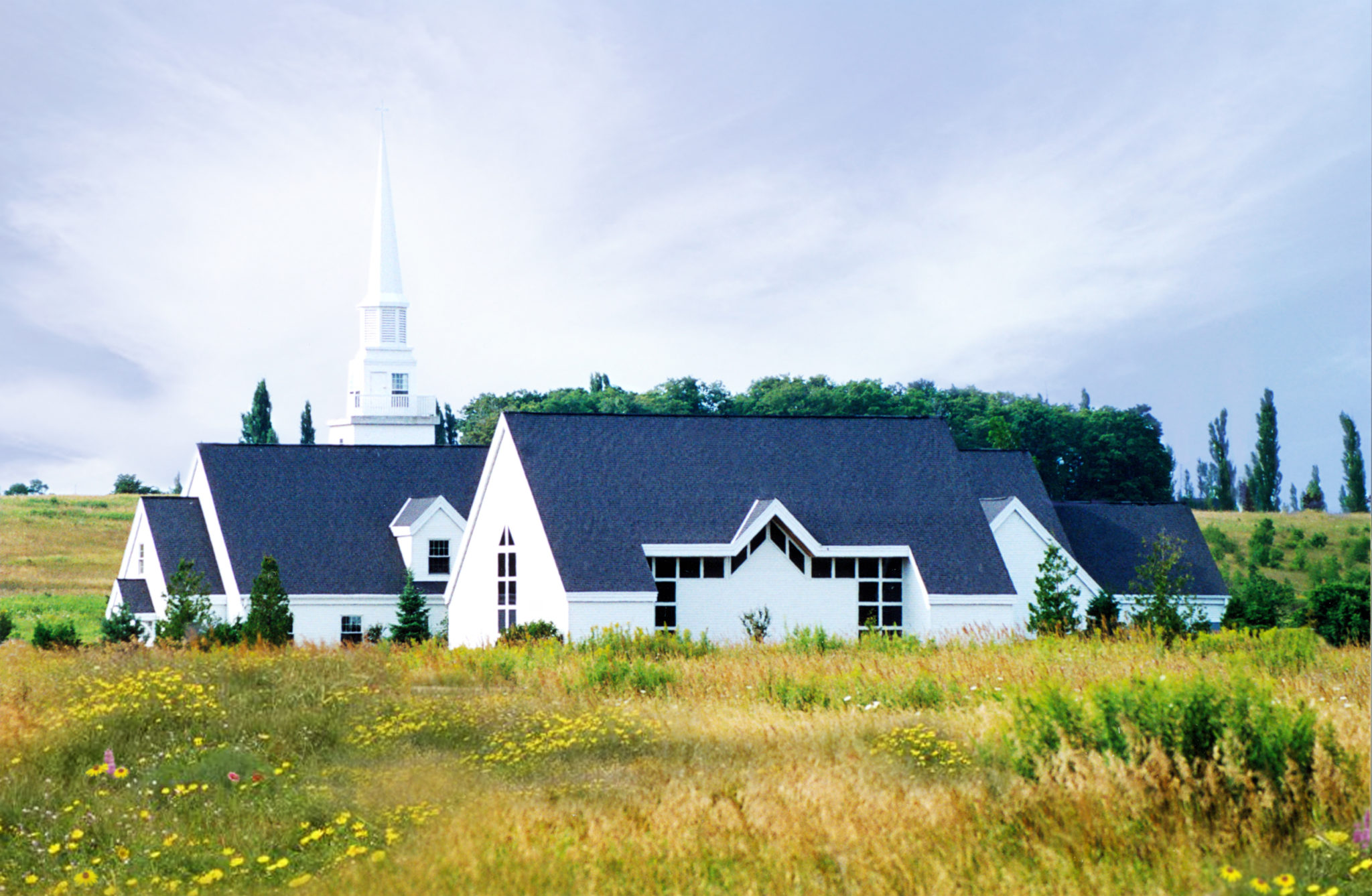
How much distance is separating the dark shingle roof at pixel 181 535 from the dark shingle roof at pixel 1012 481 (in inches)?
852

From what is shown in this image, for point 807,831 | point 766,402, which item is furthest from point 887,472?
point 766,402

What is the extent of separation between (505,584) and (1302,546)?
3191 cm

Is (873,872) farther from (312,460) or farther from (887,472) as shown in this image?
(312,460)

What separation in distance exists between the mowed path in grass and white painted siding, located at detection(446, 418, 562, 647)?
1625 cm

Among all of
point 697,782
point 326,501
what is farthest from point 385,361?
point 697,782

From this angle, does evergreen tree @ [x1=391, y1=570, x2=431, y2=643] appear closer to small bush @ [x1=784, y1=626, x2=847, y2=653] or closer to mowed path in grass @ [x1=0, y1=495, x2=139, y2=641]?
small bush @ [x1=784, y1=626, x2=847, y2=653]

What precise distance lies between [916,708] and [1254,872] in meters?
6.71

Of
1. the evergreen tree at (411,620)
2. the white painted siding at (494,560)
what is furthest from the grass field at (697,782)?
the evergreen tree at (411,620)

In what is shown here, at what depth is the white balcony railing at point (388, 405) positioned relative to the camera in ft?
Answer: 172

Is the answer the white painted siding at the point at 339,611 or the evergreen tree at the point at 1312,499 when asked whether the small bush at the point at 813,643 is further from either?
the evergreen tree at the point at 1312,499

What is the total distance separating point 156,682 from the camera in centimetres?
1570

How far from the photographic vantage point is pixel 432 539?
3744 cm

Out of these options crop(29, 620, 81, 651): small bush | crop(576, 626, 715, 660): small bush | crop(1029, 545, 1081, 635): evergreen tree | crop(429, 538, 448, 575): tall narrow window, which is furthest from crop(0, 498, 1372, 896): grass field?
crop(429, 538, 448, 575): tall narrow window

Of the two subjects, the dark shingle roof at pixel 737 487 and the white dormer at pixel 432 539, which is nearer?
the dark shingle roof at pixel 737 487
